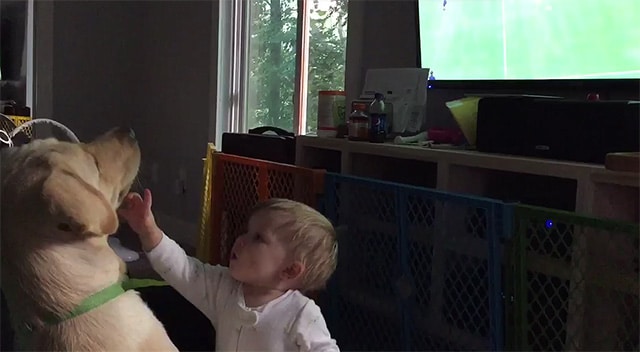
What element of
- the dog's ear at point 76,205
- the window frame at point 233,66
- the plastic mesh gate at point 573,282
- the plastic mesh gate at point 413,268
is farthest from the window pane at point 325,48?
the dog's ear at point 76,205

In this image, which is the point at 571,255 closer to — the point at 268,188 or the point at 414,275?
the point at 414,275

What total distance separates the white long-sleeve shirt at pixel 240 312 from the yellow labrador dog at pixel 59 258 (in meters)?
0.25

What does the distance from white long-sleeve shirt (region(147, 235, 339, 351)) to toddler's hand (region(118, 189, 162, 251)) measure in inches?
0.9

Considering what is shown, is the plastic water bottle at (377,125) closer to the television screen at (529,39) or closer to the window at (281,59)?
the television screen at (529,39)

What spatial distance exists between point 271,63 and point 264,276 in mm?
2204

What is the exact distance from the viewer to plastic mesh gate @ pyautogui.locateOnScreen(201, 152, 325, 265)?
6.79 feet

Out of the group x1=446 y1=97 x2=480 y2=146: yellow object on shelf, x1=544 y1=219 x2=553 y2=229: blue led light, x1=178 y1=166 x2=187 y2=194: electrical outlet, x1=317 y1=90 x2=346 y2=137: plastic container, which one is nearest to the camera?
x1=544 y1=219 x2=553 y2=229: blue led light

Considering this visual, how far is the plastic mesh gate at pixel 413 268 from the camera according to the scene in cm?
162

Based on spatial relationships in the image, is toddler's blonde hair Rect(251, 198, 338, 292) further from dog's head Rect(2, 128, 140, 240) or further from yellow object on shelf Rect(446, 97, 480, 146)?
yellow object on shelf Rect(446, 97, 480, 146)

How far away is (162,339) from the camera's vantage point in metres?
1.38

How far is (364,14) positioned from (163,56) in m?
2.25

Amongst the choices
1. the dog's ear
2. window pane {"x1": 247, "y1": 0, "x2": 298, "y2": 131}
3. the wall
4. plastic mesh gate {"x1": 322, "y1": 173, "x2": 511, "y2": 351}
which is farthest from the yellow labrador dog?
the wall

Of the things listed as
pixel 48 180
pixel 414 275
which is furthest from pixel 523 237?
pixel 48 180

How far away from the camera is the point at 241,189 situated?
2359 mm
